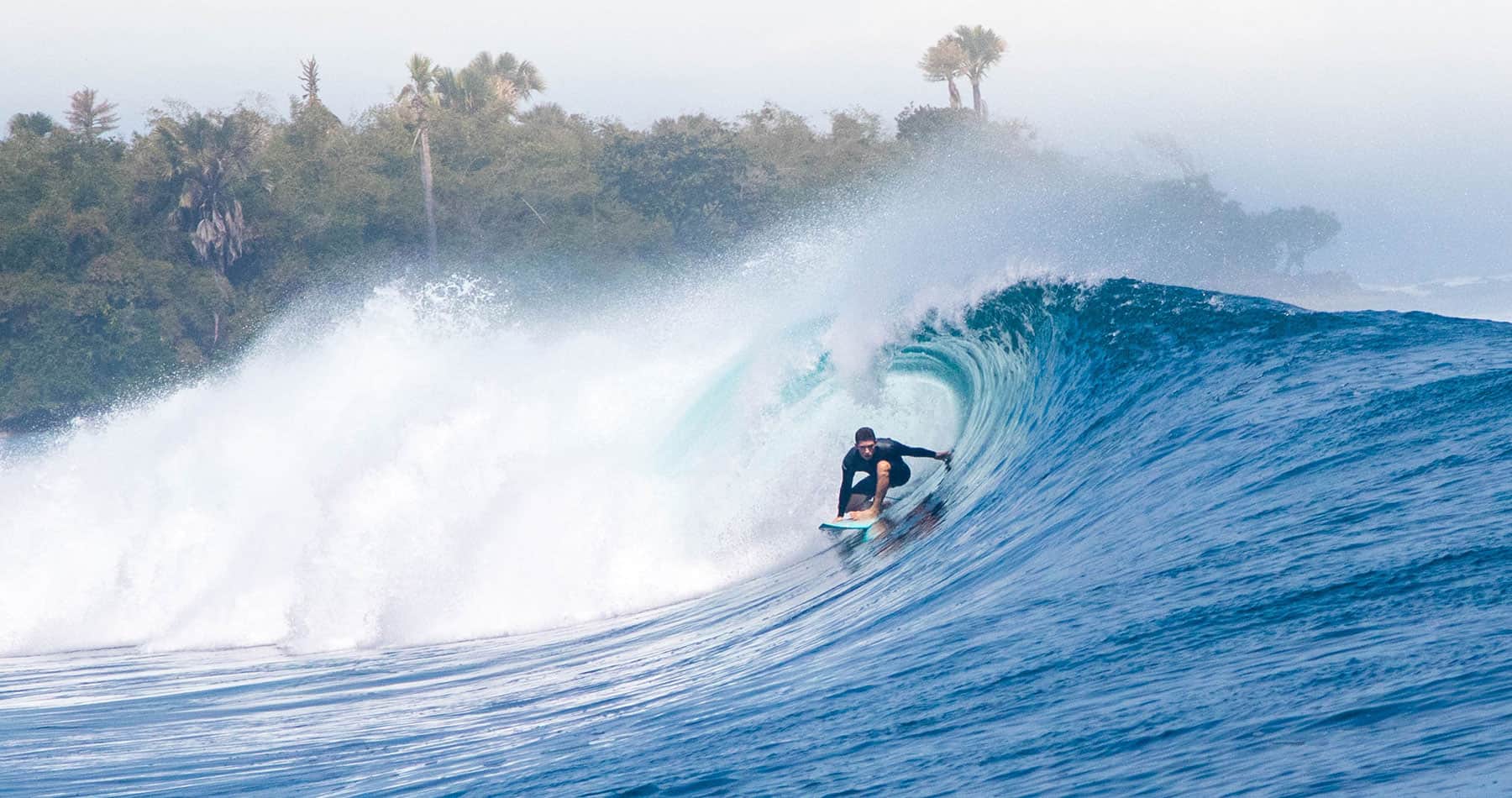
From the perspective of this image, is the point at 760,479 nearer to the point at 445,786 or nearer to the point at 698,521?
the point at 698,521

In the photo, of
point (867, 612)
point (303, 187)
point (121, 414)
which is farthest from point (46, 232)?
point (867, 612)

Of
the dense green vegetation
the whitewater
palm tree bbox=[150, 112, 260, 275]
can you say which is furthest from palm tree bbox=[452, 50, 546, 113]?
the whitewater

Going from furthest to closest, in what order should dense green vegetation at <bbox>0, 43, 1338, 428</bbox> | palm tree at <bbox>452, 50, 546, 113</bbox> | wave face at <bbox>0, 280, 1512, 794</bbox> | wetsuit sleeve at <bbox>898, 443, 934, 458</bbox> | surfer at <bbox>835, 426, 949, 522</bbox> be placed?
palm tree at <bbox>452, 50, 546, 113</bbox> → dense green vegetation at <bbox>0, 43, 1338, 428</bbox> → wetsuit sleeve at <bbox>898, 443, 934, 458</bbox> → surfer at <bbox>835, 426, 949, 522</bbox> → wave face at <bbox>0, 280, 1512, 794</bbox>

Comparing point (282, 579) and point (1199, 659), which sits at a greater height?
point (1199, 659)

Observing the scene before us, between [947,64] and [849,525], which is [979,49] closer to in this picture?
[947,64]

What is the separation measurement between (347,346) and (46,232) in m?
32.4

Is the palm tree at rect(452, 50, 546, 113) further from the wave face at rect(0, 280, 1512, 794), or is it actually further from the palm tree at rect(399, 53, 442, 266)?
the wave face at rect(0, 280, 1512, 794)

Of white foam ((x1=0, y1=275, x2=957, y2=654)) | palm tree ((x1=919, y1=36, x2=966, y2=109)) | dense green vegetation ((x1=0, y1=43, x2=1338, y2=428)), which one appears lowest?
white foam ((x1=0, y1=275, x2=957, y2=654))

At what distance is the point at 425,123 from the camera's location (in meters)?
50.6

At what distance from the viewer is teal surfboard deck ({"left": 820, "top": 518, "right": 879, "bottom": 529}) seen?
11.5 m

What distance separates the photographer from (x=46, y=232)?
148 ft

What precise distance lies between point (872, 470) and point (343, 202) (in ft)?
137

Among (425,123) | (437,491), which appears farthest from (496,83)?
(437,491)

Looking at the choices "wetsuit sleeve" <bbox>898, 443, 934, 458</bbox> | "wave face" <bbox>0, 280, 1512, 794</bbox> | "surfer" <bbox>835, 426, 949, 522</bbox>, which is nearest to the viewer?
"wave face" <bbox>0, 280, 1512, 794</bbox>
